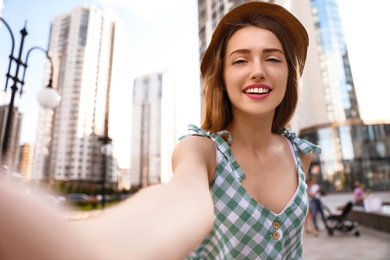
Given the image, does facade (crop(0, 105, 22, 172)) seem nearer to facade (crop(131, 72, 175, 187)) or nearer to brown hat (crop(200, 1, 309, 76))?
brown hat (crop(200, 1, 309, 76))

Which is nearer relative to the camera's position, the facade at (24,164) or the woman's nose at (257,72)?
the facade at (24,164)

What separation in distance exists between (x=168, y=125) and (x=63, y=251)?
61865 mm

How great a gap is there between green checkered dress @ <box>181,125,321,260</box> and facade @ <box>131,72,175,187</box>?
197 ft

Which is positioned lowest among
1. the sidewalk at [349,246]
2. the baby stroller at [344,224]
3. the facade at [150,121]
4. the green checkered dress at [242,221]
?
the sidewalk at [349,246]

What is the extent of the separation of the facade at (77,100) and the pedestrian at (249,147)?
62622 mm

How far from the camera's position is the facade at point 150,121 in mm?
62719

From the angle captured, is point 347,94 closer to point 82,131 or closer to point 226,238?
point 226,238

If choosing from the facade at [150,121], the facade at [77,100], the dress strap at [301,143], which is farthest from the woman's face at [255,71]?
the facade at [77,100]

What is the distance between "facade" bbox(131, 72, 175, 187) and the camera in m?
62.7

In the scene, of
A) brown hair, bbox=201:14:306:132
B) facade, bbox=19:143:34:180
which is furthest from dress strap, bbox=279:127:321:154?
facade, bbox=19:143:34:180

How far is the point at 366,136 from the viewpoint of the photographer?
3291cm

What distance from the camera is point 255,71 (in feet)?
3.01

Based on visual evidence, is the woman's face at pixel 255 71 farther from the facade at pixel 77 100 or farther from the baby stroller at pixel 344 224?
the facade at pixel 77 100

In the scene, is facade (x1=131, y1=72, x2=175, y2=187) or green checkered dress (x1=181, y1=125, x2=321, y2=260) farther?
facade (x1=131, y1=72, x2=175, y2=187)
